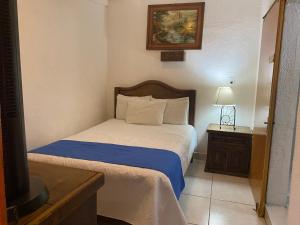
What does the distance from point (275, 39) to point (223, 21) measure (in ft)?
5.01

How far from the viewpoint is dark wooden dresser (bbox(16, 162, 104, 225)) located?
626 mm

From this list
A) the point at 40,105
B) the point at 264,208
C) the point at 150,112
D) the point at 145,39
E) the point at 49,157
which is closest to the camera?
the point at 49,157

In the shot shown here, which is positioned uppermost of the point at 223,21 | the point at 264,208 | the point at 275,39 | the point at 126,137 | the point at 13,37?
the point at 223,21

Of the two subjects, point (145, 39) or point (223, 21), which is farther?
point (145, 39)

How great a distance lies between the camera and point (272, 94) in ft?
7.40

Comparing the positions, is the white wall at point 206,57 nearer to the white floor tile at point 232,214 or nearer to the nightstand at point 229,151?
the nightstand at point 229,151

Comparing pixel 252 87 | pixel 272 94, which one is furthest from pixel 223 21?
pixel 272 94

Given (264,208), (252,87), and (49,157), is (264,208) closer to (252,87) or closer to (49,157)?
(252,87)

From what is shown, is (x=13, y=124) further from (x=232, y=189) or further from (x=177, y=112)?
(x=177, y=112)

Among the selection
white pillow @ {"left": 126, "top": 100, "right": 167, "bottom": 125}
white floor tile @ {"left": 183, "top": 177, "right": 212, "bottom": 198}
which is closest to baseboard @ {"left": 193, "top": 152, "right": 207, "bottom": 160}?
white floor tile @ {"left": 183, "top": 177, "right": 212, "bottom": 198}

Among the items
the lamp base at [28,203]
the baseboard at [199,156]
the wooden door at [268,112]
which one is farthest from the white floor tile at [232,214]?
the lamp base at [28,203]

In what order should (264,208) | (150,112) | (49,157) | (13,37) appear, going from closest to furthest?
1. (13,37)
2. (49,157)
3. (264,208)
4. (150,112)

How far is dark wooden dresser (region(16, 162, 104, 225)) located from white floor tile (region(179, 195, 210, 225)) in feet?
5.67

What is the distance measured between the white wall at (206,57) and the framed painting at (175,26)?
3.7 inches
